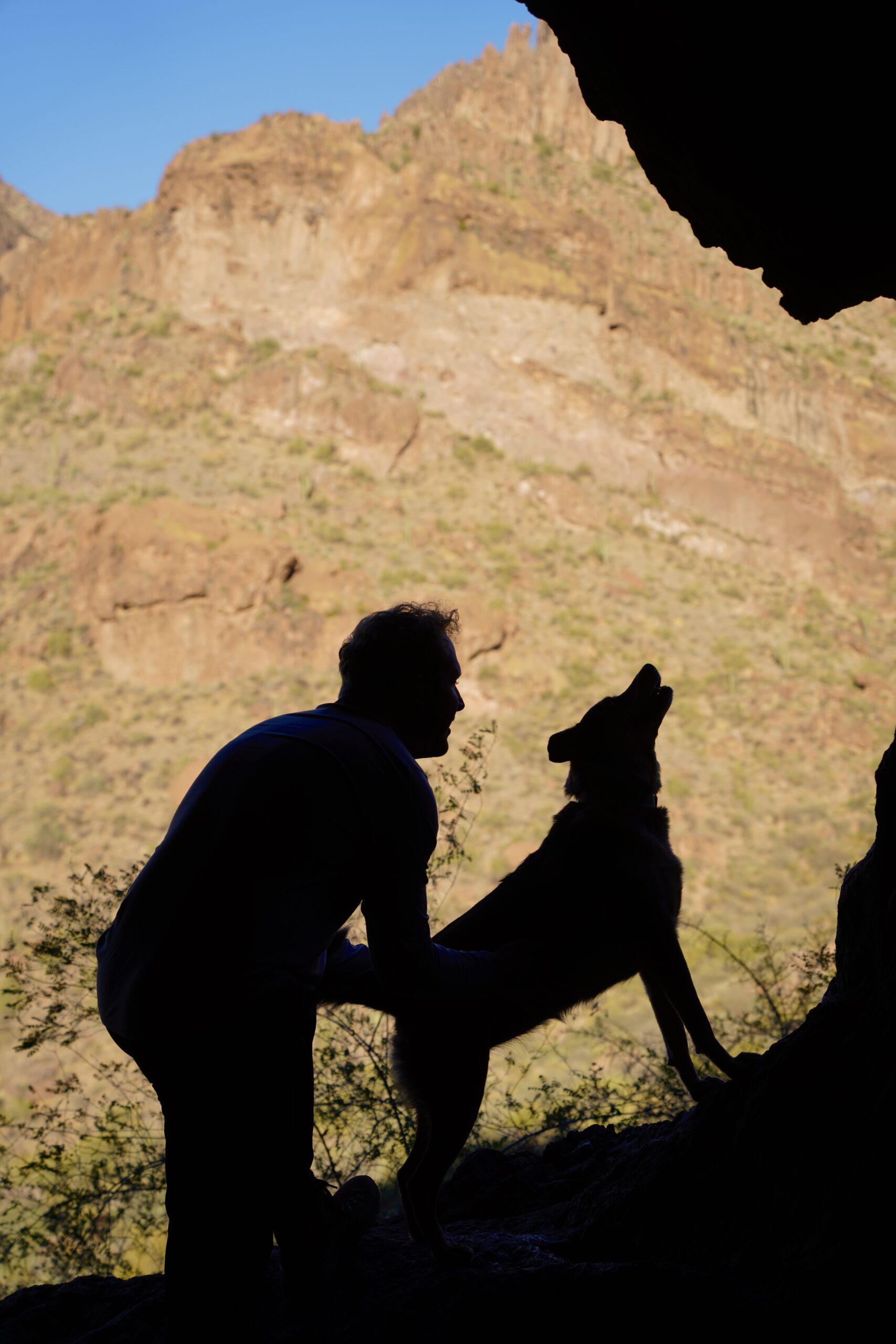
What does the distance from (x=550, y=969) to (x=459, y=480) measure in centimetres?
2663

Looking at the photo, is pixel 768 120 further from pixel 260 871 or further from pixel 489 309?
pixel 489 309

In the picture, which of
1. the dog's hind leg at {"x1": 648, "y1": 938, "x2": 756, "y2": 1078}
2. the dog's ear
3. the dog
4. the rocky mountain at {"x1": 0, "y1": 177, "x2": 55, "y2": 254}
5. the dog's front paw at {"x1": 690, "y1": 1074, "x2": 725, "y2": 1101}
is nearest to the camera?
the dog

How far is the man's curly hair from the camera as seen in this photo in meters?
2.40

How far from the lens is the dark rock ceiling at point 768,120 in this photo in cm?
234

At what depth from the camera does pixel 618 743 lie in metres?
3.27

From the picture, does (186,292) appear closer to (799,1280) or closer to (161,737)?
(161,737)

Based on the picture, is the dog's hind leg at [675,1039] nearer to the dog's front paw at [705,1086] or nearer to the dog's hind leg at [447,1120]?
the dog's front paw at [705,1086]

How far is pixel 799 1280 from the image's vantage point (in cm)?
189

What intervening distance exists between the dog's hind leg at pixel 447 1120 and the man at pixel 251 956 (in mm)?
320

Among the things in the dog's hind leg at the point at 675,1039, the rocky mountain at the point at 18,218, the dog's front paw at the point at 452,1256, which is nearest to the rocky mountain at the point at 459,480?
the dog's hind leg at the point at 675,1039

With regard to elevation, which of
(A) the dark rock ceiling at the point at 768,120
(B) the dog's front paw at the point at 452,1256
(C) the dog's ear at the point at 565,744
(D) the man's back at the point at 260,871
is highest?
(A) the dark rock ceiling at the point at 768,120

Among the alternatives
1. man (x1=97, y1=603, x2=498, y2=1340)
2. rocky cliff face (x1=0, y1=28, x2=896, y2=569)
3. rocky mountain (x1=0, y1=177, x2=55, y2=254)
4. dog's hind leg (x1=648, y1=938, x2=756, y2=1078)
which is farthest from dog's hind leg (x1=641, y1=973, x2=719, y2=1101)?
rocky mountain (x1=0, y1=177, x2=55, y2=254)

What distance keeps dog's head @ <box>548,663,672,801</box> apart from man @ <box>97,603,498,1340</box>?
1.11m

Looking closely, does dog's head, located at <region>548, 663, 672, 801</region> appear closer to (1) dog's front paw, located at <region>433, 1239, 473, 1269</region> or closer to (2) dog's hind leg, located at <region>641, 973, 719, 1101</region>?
(2) dog's hind leg, located at <region>641, 973, 719, 1101</region>
